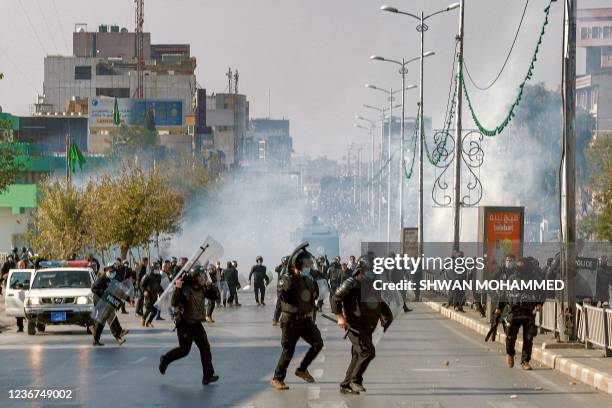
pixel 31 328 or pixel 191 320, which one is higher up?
pixel 191 320

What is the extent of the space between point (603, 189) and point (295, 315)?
149 ft

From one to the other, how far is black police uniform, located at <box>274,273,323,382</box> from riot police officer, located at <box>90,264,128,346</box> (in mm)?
9752

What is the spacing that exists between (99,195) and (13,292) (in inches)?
1224

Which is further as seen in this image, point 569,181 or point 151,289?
point 151,289

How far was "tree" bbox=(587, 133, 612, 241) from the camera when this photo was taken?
166ft

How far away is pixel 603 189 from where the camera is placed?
2399 inches

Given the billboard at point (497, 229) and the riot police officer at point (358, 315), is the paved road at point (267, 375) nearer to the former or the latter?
the riot police officer at point (358, 315)

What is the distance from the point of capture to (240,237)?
129 m

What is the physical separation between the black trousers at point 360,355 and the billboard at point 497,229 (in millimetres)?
18070

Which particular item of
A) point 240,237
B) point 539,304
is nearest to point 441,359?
point 539,304

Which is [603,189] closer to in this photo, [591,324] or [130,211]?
[130,211]

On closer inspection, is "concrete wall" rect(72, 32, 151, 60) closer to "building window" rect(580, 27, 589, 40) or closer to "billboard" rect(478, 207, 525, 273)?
"building window" rect(580, 27, 589, 40)

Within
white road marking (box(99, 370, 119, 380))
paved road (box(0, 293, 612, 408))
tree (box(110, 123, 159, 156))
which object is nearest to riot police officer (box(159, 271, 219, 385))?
paved road (box(0, 293, 612, 408))

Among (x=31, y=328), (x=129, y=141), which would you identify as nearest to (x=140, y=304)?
(x=31, y=328)
